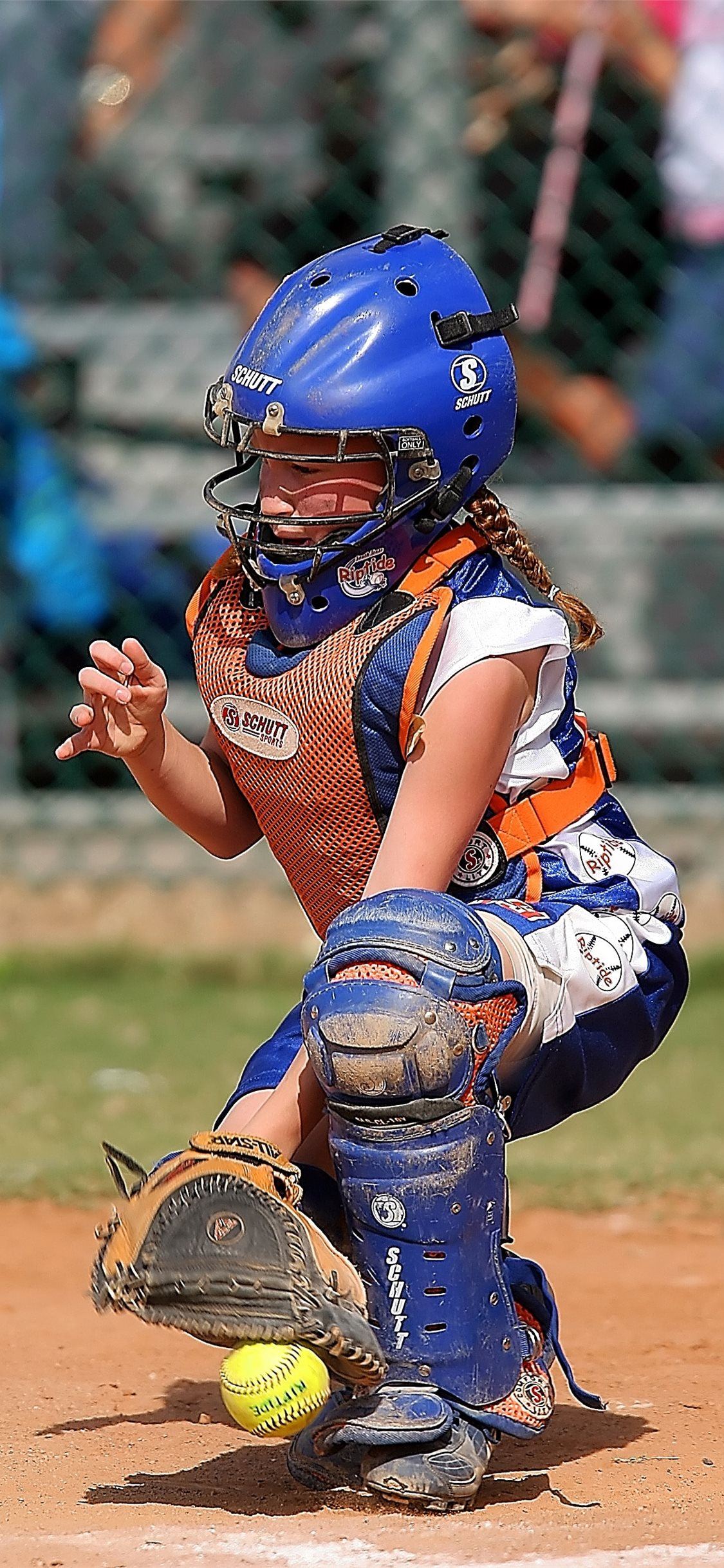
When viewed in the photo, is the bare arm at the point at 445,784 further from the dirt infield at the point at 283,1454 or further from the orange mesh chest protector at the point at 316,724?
the dirt infield at the point at 283,1454

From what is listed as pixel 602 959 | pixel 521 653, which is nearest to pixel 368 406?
pixel 521 653

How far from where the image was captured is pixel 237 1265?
2.23 m

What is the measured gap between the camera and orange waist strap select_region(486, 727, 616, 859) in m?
2.67

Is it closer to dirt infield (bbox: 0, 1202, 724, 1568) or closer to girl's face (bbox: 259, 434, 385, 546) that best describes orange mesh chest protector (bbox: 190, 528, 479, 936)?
girl's face (bbox: 259, 434, 385, 546)

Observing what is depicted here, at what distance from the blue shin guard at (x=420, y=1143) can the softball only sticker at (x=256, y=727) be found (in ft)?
1.07

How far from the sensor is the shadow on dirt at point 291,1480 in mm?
2363

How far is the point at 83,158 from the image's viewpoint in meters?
6.61

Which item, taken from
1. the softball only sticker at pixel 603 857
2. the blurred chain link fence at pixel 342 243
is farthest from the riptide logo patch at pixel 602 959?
the blurred chain link fence at pixel 342 243

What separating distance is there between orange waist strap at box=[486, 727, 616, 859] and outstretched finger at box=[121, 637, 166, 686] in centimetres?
45

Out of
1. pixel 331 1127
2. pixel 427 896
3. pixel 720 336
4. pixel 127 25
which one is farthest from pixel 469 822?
pixel 127 25

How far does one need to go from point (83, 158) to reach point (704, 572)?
2.30m

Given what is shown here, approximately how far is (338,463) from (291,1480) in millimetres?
1220

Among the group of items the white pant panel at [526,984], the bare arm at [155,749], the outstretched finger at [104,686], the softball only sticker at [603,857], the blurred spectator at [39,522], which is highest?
the blurred spectator at [39,522]

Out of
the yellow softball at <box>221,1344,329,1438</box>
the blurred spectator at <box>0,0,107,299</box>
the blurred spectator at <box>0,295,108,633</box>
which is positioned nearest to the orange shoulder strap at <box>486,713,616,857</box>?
the yellow softball at <box>221,1344,329,1438</box>
